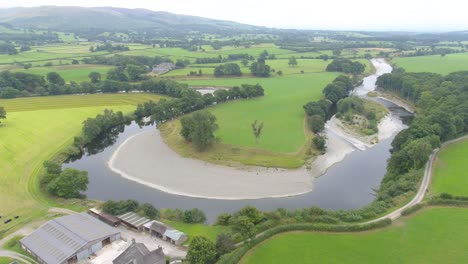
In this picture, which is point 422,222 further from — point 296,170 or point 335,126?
point 335,126

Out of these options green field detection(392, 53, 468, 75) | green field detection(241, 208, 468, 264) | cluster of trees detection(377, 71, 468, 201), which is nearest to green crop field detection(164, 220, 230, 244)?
green field detection(241, 208, 468, 264)

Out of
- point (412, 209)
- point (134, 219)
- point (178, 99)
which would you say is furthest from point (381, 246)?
point (178, 99)

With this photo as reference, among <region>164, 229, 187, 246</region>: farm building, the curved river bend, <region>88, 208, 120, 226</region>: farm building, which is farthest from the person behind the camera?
the curved river bend

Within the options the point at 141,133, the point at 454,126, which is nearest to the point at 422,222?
the point at 454,126

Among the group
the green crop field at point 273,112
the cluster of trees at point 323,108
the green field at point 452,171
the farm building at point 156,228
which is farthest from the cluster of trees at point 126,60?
the green field at point 452,171

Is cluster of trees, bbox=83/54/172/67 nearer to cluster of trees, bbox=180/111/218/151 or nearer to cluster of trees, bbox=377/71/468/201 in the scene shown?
cluster of trees, bbox=180/111/218/151

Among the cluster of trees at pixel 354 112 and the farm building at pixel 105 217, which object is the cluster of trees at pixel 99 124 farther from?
the cluster of trees at pixel 354 112
